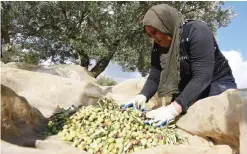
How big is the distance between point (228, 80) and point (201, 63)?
495 mm

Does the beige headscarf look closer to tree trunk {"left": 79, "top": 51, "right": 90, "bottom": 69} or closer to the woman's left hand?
the woman's left hand

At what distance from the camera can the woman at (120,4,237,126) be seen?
3312 mm

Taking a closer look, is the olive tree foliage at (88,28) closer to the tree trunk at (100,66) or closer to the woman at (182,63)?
the tree trunk at (100,66)

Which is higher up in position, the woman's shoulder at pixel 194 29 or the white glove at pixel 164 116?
the woman's shoulder at pixel 194 29

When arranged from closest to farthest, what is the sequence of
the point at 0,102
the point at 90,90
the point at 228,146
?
the point at 0,102
the point at 228,146
the point at 90,90

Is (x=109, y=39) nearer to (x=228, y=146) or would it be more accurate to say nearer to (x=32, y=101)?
(x=32, y=101)

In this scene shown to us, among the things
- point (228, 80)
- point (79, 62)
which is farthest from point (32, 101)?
point (79, 62)

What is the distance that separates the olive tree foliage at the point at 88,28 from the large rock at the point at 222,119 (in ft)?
31.8

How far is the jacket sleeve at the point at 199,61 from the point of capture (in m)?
3.29

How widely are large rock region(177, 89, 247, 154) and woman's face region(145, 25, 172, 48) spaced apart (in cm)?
71

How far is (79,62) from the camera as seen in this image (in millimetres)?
14484

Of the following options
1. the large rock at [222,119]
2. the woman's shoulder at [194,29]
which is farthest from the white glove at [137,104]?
the woman's shoulder at [194,29]

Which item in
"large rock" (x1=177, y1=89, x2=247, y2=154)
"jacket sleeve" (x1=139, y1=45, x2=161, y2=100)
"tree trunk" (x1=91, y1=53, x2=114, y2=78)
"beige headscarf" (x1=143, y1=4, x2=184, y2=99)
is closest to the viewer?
"large rock" (x1=177, y1=89, x2=247, y2=154)

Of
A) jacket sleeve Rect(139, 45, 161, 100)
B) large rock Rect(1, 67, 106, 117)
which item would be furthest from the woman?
large rock Rect(1, 67, 106, 117)
